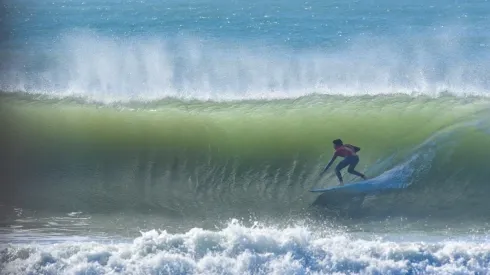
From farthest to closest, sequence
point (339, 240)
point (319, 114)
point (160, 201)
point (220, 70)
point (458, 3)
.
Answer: point (458, 3) < point (220, 70) < point (319, 114) < point (160, 201) < point (339, 240)

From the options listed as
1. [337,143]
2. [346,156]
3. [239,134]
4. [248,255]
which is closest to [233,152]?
[239,134]

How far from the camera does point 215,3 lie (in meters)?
15.0

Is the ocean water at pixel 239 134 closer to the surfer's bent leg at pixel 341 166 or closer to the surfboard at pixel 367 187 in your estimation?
the surfboard at pixel 367 187

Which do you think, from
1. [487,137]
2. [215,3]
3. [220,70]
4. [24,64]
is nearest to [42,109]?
[24,64]

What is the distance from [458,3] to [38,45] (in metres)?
7.00

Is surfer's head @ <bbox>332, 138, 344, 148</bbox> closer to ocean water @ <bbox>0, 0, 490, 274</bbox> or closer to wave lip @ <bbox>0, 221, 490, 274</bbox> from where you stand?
ocean water @ <bbox>0, 0, 490, 274</bbox>

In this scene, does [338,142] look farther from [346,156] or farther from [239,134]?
[239,134]

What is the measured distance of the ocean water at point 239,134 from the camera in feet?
33.5

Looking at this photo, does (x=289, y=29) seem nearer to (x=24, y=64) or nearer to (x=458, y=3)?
(x=458, y=3)

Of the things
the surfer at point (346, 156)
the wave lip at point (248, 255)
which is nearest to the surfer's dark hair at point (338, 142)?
the surfer at point (346, 156)

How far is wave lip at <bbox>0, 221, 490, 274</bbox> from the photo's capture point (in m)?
9.90

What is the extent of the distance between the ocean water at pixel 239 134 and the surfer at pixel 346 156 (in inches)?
8.9

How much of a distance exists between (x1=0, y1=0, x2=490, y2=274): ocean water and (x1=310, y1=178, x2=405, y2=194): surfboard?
10cm

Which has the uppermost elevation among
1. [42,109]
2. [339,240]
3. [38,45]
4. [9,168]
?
[38,45]
